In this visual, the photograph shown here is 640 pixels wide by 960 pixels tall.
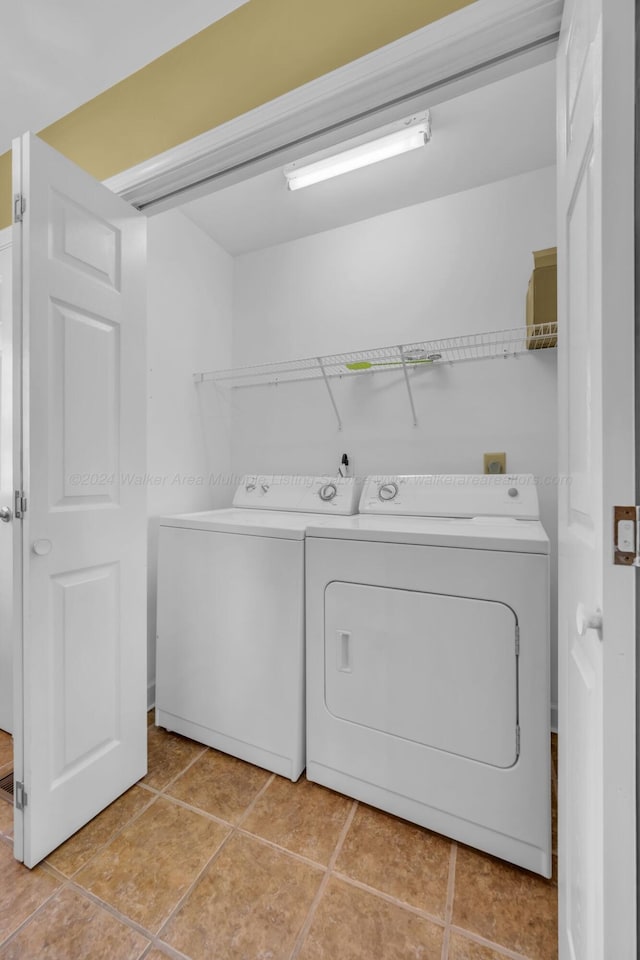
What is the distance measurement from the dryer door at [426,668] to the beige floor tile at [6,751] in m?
1.32

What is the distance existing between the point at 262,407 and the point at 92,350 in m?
1.23

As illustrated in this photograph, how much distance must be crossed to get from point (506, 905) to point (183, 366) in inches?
96.7

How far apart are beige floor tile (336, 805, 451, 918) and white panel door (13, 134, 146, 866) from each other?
0.83 metres

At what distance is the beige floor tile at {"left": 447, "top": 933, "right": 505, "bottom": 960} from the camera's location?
0.98m

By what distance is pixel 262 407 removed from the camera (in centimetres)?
251

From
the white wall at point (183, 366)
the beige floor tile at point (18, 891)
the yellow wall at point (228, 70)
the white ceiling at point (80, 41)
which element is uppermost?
the white ceiling at point (80, 41)

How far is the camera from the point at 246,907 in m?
1.09

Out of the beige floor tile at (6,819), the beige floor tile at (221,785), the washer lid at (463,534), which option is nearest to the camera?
the washer lid at (463,534)

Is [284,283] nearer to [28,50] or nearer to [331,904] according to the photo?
[28,50]

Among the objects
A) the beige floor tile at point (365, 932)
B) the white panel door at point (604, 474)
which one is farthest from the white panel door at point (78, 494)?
the white panel door at point (604, 474)

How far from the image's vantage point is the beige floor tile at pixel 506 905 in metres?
1.02

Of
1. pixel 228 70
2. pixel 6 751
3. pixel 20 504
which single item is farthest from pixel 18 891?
pixel 228 70

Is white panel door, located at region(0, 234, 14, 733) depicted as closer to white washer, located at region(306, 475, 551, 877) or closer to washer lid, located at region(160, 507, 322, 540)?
washer lid, located at region(160, 507, 322, 540)

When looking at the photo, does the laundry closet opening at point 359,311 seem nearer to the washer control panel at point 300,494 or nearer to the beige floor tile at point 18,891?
the washer control panel at point 300,494
